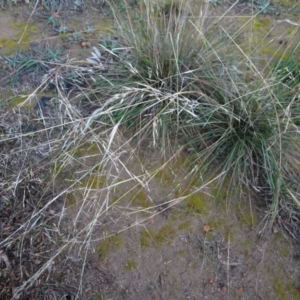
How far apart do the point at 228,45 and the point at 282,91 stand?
39cm

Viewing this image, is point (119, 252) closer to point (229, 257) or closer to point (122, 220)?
point (122, 220)

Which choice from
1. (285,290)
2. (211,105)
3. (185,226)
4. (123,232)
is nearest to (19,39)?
(211,105)

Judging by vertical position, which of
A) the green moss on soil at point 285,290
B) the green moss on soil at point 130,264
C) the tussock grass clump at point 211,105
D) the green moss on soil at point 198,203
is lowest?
the green moss on soil at point 285,290

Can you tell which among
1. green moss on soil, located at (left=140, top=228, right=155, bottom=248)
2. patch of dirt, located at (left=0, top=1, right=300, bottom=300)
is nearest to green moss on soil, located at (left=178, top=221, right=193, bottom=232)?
patch of dirt, located at (left=0, top=1, right=300, bottom=300)

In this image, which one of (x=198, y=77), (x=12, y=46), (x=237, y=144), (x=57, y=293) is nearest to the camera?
(x=57, y=293)

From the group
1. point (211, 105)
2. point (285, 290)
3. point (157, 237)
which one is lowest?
point (285, 290)

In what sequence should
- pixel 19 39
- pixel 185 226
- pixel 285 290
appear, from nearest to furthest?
pixel 285 290 < pixel 185 226 < pixel 19 39

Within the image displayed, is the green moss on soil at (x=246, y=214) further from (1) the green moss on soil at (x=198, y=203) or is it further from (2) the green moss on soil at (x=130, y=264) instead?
(2) the green moss on soil at (x=130, y=264)

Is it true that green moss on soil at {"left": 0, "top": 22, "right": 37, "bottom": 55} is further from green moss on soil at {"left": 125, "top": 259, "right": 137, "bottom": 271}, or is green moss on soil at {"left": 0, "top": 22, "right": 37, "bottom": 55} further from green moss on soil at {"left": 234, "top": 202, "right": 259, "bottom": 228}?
green moss on soil at {"left": 234, "top": 202, "right": 259, "bottom": 228}

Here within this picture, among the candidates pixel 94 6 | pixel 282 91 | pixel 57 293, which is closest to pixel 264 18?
pixel 282 91

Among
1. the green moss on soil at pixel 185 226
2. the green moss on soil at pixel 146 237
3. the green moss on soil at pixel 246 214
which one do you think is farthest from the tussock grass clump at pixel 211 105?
the green moss on soil at pixel 146 237

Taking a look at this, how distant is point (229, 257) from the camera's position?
1.92 metres

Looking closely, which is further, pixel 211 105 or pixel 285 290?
pixel 211 105

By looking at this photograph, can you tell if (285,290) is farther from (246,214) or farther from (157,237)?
(157,237)
